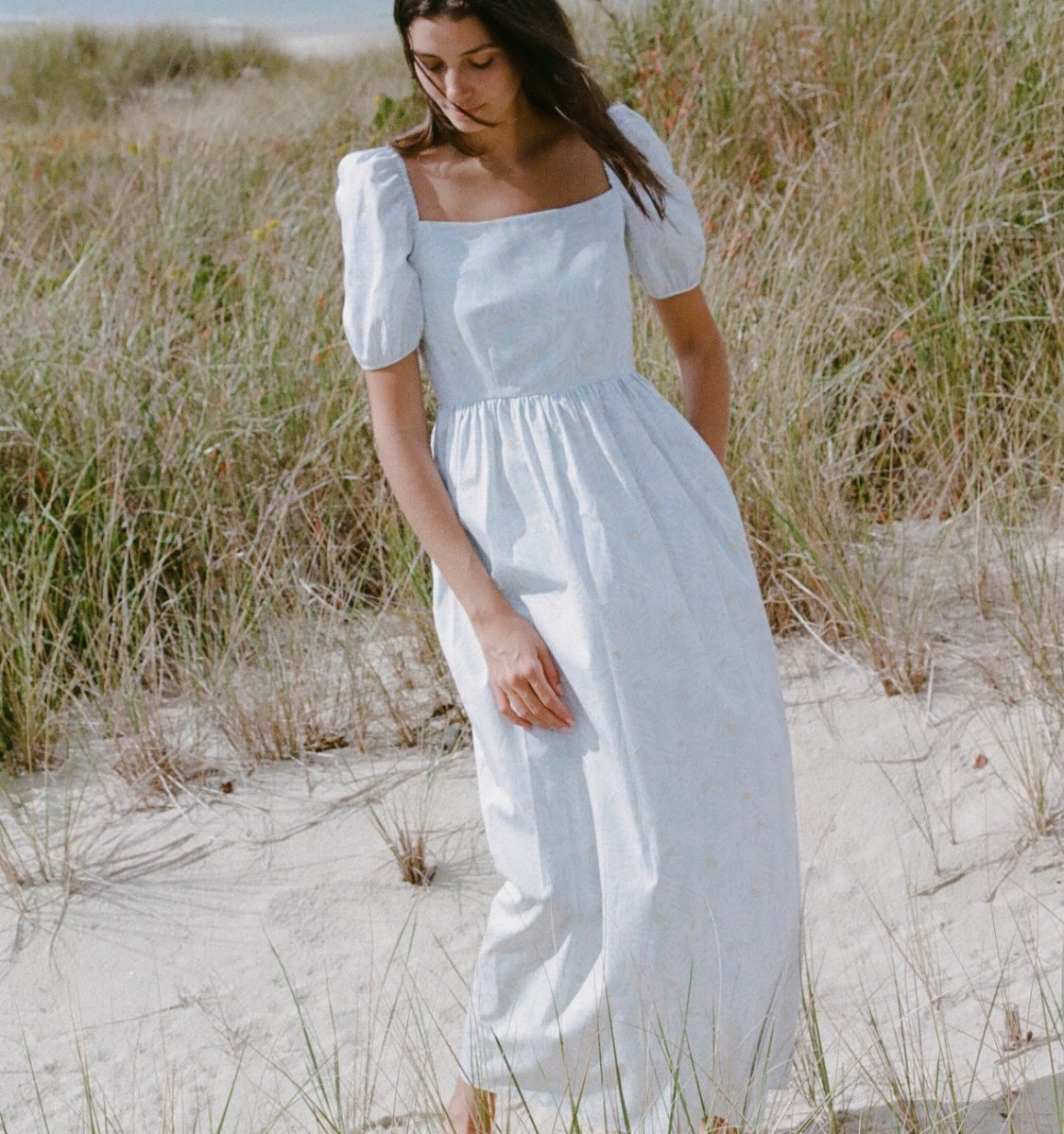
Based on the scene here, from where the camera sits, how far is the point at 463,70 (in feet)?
5.44

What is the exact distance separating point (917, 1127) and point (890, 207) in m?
2.72

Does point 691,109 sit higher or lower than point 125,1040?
higher

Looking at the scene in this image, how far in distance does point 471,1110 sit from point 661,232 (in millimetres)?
1173

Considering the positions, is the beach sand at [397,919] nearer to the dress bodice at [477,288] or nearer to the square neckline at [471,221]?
the dress bodice at [477,288]

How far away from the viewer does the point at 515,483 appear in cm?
171

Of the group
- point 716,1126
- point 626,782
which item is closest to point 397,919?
point 716,1126

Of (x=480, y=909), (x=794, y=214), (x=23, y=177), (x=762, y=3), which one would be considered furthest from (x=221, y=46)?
(x=480, y=909)

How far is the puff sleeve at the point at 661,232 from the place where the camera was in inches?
72.5

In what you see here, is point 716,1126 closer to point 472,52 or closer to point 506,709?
point 506,709

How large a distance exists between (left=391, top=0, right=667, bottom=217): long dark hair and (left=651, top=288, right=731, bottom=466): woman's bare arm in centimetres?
17

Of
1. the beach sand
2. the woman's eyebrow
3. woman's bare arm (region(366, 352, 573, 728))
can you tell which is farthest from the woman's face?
the beach sand

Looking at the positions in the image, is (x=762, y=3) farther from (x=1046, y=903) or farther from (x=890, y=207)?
(x=1046, y=903)

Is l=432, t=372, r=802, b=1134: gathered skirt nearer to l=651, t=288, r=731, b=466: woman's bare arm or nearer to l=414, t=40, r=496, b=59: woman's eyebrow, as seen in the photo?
l=651, t=288, r=731, b=466: woman's bare arm

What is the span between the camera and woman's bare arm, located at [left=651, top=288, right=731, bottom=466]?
6.39 ft
